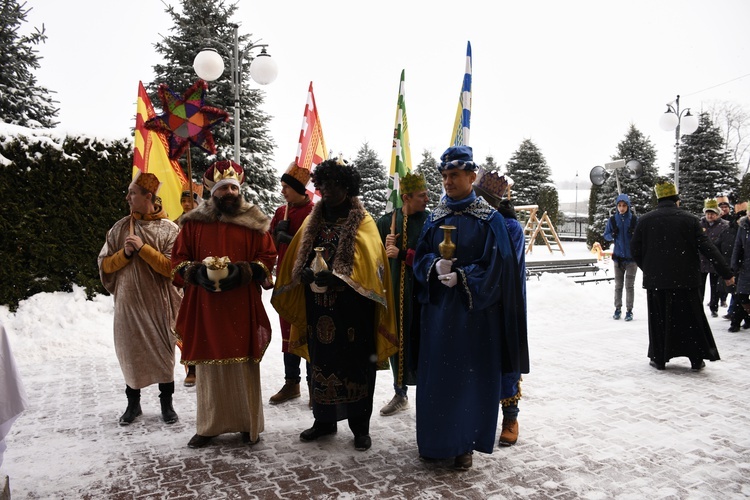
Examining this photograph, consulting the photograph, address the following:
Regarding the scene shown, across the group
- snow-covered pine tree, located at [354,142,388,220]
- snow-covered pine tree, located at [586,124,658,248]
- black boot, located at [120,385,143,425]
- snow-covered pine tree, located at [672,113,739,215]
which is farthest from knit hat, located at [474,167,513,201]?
snow-covered pine tree, located at [672,113,739,215]

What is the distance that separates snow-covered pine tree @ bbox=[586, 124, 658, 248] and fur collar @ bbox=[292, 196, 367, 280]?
28.8m

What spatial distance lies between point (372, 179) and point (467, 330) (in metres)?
20.3

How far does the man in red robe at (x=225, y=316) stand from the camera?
4348 mm

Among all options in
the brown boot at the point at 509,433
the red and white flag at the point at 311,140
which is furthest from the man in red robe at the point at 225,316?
the red and white flag at the point at 311,140

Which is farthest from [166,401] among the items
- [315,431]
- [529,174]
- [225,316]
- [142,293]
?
[529,174]

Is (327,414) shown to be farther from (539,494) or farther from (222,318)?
(539,494)

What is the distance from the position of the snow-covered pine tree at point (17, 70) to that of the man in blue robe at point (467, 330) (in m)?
13.8

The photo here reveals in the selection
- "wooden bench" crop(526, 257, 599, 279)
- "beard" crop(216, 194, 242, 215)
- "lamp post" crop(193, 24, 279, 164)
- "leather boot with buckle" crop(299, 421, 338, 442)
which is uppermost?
"lamp post" crop(193, 24, 279, 164)

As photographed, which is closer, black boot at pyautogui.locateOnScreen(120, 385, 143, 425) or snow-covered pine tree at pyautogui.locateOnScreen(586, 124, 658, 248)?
black boot at pyautogui.locateOnScreen(120, 385, 143, 425)

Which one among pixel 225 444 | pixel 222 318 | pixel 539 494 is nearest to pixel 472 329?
pixel 539 494

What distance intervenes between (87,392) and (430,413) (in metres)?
4.17

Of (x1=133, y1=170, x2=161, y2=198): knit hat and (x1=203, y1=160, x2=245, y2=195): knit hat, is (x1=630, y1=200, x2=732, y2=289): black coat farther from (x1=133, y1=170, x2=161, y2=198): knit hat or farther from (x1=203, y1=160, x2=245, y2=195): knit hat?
(x1=133, y1=170, x2=161, y2=198): knit hat

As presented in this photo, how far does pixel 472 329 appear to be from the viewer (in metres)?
3.96

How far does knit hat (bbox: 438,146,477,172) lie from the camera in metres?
4.01
